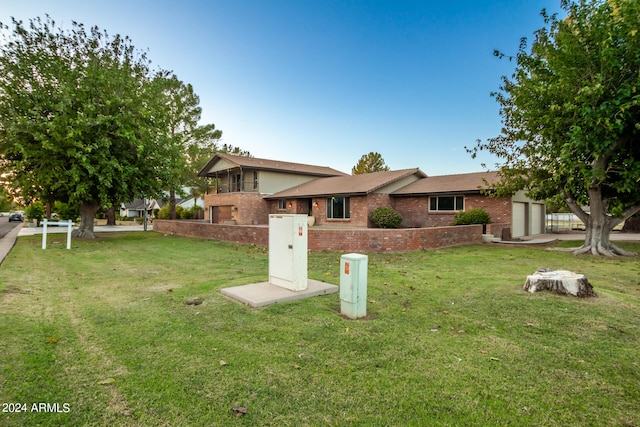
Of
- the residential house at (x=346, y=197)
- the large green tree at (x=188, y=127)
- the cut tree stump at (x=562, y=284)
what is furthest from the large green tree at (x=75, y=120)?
the cut tree stump at (x=562, y=284)

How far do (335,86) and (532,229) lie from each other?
16580 millimetres

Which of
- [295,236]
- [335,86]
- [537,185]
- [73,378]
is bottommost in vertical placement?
[73,378]

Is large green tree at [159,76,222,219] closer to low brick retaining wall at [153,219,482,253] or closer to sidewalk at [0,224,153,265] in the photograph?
sidewalk at [0,224,153,265]

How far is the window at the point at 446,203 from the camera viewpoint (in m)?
20.7

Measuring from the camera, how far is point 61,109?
13.7 m

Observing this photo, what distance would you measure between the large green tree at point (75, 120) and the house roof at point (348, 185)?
34.3 feet

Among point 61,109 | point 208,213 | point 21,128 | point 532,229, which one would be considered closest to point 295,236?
point 61,109

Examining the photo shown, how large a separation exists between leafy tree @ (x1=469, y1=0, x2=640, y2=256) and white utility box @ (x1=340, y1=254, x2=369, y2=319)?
10.4 meters

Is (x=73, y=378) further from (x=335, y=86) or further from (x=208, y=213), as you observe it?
(x=208, y=213)

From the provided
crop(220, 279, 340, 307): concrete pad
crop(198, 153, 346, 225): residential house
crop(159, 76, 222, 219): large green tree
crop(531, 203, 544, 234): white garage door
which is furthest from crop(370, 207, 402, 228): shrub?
crop(159, 76, 222, 219): large green tree

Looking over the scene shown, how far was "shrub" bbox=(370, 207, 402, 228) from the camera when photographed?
20.4 metres

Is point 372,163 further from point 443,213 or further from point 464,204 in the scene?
point 464,204

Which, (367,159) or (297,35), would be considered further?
(367,159)

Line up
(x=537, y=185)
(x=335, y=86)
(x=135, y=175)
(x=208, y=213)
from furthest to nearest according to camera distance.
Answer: (x=208, y=213)
(x=335, y=86)
(x=135, y=175)
(x=537, y=185)
